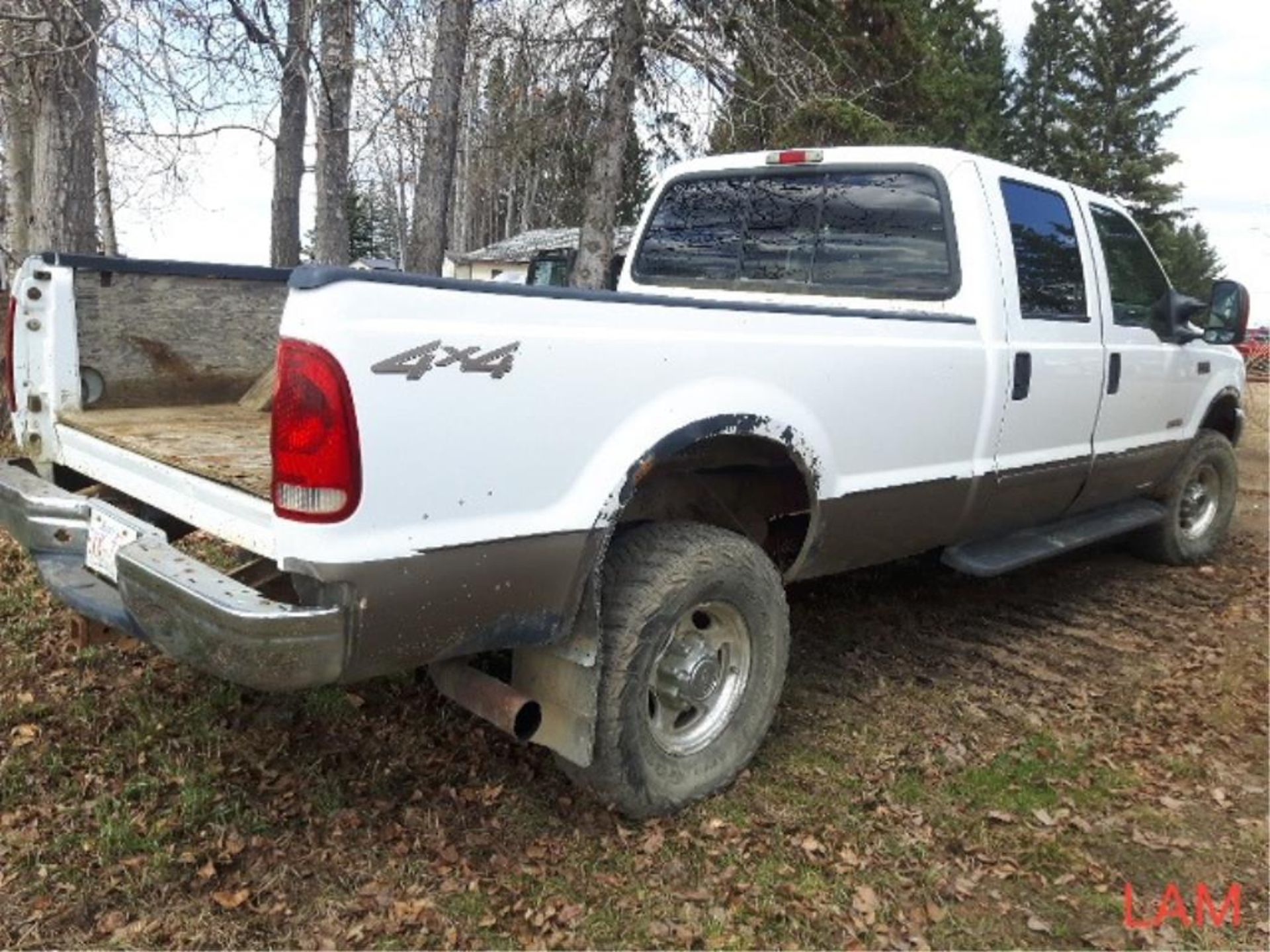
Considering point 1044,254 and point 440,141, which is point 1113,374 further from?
point 440,141

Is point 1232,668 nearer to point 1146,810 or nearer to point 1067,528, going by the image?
point 1067,528

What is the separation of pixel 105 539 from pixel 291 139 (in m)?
8.70

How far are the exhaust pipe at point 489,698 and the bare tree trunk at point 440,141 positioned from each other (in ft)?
27.2

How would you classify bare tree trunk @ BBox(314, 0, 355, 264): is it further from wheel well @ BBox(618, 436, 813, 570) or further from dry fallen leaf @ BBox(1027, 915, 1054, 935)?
dry fallen leaf @ BBox(1027, 915, 1054, 935)

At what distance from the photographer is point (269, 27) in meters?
8.00

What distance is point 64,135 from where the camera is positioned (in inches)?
282

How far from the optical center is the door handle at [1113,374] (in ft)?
15.7

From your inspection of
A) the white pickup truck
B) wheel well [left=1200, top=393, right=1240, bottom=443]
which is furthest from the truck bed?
wheel well [left=1200, top=393, right=1240, bottom=443]

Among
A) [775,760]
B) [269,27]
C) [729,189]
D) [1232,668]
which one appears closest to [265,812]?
[775,760]

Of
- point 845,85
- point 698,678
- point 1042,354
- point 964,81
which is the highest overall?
point 964,81

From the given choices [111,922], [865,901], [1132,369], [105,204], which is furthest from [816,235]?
[105,204]

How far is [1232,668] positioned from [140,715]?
463 centimetres

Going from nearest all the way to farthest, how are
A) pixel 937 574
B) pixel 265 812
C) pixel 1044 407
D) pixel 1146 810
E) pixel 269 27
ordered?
pixel 265 812
pixel 1146 810
pixel 1044 407
pixel 937 574
pixel 269 27

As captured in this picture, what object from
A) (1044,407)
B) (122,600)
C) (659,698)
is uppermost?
(1044,407)
